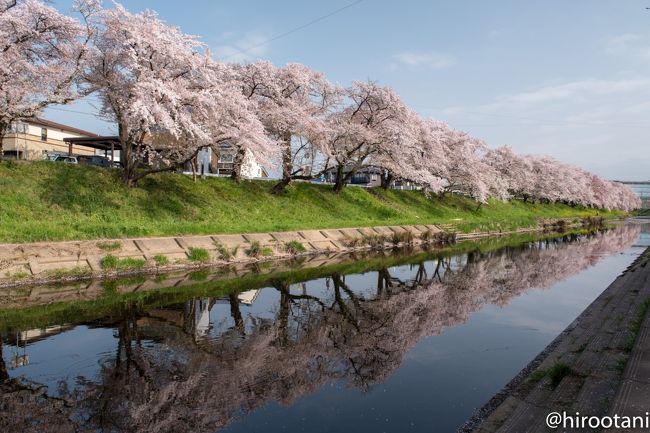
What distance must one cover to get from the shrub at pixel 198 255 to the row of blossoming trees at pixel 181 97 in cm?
709

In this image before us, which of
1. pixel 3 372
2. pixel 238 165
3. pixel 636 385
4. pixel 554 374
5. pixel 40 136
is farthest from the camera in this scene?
pixel 40 136

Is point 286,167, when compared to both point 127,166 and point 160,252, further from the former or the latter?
point 160,252

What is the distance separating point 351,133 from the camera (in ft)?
129

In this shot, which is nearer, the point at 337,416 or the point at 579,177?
the point at 337,416

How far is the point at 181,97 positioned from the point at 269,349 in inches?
727

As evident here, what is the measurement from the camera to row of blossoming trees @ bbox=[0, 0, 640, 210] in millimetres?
22938

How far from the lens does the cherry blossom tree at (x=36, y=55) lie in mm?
21766

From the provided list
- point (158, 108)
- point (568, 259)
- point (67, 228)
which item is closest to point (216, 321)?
point (67, 228)

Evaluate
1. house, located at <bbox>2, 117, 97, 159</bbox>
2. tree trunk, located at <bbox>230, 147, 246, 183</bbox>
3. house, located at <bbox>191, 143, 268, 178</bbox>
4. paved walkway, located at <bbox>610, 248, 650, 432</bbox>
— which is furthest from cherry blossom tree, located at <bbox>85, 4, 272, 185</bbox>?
house, located at <bbox>2, 117, 97, 159</bbox>

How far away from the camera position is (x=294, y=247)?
26359mm

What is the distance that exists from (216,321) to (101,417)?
5.93 metres

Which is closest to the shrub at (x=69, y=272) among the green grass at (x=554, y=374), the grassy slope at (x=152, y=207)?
the grassy slope at (x=152, y=207)

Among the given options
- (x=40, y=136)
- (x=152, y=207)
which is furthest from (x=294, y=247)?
(x=40, y=136)

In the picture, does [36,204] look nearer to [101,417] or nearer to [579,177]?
[101,417]
